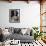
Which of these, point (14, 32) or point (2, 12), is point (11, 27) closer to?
point (14, 32)

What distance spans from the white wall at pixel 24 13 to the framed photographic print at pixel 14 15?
0.16 m

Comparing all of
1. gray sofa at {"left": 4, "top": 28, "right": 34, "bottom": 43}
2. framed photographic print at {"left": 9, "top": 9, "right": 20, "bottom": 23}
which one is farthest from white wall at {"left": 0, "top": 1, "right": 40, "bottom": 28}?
gray sofa at {"left": 4, "top": 28, "right": 34, "bottom": 43}

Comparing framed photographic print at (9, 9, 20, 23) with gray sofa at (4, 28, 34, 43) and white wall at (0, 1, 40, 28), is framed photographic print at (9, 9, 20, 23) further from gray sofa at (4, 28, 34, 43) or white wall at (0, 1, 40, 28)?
gray sofa at (4, 28, 34, 43)

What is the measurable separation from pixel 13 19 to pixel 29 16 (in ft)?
2.83

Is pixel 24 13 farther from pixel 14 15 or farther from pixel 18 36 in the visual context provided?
pixel 18 36

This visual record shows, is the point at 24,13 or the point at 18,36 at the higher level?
the point at 24,13

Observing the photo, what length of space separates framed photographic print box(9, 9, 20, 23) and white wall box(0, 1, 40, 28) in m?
0.16

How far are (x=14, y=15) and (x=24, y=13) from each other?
54 cm

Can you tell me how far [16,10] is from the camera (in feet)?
20.1

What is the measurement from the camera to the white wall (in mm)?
6066

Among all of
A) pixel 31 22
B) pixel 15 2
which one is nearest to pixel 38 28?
pixel 31 22

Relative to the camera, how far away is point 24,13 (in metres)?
6.13

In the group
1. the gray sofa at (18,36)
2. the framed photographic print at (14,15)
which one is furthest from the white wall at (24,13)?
the gray sofa at (18,36)

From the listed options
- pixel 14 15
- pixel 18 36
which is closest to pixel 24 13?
pixel 14 15
